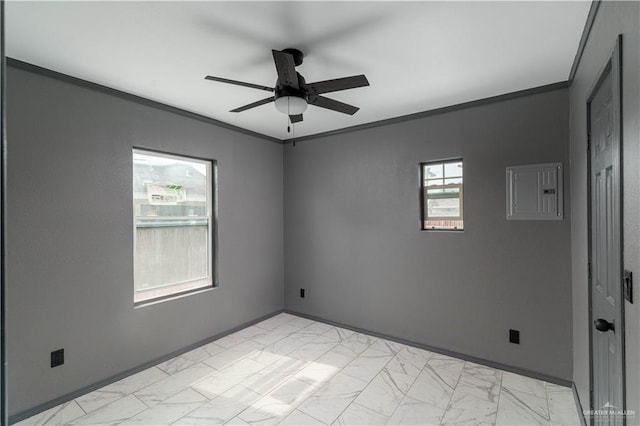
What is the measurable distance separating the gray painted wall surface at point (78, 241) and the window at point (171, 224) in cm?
15

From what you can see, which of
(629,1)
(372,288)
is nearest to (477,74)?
(629,1)

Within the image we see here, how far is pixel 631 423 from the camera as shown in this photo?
3.74ft

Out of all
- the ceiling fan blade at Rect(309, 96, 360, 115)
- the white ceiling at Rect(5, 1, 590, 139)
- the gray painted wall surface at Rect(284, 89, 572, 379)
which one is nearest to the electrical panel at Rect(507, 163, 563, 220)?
the gray painted wall surface at Rect(284, 89, 572, 379)

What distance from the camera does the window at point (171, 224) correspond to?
3.02 metres

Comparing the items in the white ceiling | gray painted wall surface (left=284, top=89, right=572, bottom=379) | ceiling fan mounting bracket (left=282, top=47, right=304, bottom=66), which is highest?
the white ceiling

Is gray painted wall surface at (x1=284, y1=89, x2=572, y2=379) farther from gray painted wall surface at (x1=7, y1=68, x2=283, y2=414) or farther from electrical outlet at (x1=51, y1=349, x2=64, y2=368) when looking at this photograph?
electrical outlet at (x1=51, y1=349, x2=64, y2=368)

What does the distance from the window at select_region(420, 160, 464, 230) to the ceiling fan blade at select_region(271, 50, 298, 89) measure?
1.99 metres

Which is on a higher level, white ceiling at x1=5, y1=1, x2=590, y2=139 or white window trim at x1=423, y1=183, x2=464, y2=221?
white ceiling at x1=5, y1=1, x2=590, y2=139

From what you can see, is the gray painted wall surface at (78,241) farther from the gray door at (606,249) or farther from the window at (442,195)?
the gray door at (606,249)

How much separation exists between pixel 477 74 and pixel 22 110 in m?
3.40

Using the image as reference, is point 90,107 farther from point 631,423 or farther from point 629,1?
point 631,423

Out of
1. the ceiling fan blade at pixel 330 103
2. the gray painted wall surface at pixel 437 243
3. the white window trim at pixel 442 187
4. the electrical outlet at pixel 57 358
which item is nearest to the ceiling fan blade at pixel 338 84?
the ceiling fan blade at pixel 330 103

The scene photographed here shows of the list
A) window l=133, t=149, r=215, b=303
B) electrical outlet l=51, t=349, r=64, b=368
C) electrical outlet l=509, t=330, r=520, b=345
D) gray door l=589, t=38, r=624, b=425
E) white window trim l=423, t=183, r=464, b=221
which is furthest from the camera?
white window trim l=423, t=183, r=464, b=221

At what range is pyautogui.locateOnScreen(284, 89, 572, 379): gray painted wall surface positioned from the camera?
266 centimetres
